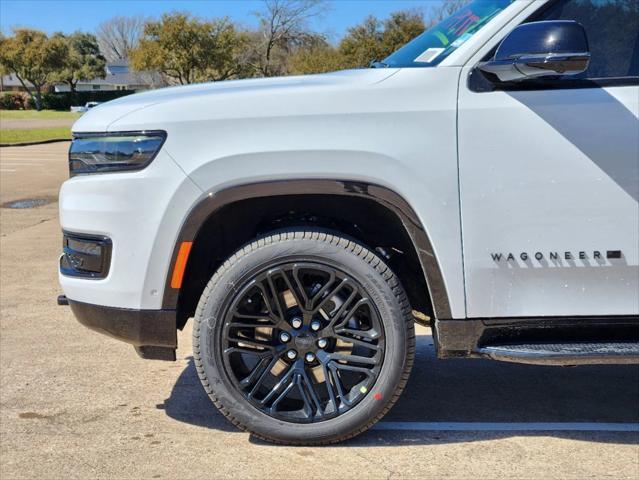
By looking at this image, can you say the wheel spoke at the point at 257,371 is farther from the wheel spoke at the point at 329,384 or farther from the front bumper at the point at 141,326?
the front bumper at the point at 141,326

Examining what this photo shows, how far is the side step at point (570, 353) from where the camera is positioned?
A: 10.00 feet

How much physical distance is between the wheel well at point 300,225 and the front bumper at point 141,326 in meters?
0.12

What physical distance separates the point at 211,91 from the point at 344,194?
30.6 inches

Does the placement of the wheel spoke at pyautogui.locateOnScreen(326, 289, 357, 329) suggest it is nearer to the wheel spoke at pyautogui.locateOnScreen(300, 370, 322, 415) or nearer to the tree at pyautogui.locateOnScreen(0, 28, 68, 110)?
the wheel spoke at pyautogui.locateOnScreen(300, 370, 322, 415)

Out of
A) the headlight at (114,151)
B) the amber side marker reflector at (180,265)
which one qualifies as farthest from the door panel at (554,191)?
the headlight at (114,151)

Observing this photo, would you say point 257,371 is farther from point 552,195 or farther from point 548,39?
point 548,39

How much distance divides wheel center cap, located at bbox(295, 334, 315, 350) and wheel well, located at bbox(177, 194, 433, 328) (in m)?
0.50

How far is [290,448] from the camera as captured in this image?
334 cm

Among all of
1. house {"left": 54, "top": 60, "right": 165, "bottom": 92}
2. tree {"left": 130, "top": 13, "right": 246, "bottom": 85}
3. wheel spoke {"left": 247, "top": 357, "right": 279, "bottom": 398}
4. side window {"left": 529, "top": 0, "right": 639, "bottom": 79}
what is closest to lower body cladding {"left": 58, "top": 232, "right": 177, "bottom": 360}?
wheel spoke {"left": 247, "top": 357, "right": 279, "bottom": 398}

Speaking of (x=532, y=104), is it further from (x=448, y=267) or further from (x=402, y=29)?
(x=402, y=29)

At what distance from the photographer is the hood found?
3170mm

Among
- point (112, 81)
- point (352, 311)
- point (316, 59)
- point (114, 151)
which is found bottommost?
point (112, 81)

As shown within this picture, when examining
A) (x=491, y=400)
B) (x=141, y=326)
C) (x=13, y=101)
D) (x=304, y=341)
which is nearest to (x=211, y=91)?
(x=141, y=326)

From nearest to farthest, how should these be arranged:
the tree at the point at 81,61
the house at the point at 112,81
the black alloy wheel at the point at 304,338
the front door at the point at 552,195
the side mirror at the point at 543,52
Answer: the side mirror at the point at 543,52
the front door at the point at 552,195
the black alloy wheel at the point at 304,338
the tree at the point at 81,61
the house at the point at 112,81
